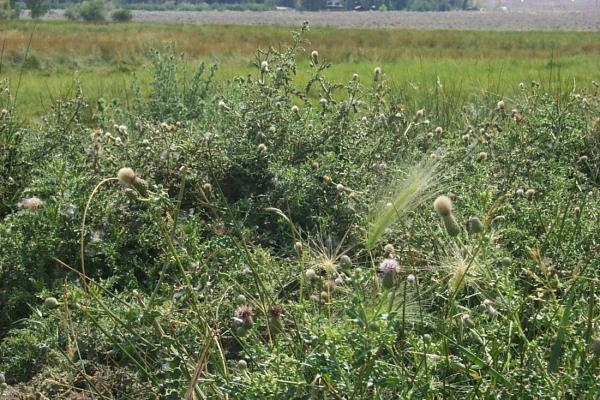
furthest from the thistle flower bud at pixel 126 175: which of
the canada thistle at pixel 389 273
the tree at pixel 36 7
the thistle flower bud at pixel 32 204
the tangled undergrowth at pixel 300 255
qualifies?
the tree at pixel 36 7

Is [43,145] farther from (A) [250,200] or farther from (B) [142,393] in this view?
(B) [142,393]


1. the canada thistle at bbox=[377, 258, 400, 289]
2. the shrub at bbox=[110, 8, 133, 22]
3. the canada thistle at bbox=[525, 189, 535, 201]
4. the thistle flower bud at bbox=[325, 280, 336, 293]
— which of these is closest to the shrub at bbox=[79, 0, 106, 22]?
the shrub at bbox=[110, 8, 133, 22]

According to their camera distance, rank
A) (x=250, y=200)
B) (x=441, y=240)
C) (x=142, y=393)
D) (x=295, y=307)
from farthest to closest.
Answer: (x=250, y=200)
(x=441, y=240)
(x=142, y=393)
(x=295, y=307)

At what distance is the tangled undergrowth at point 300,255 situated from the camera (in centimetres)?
195

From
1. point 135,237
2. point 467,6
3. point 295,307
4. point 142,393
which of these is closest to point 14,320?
point 135,237

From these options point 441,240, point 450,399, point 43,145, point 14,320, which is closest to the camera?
point 450,399

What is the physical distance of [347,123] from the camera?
4207 millimetres

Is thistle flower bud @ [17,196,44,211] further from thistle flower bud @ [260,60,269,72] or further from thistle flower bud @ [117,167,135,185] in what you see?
thistle flower bud @ [117,167,135,185]

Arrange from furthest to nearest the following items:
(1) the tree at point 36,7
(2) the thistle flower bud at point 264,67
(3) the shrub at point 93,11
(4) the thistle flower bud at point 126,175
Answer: (3) the shrub at point 93,11 < (1) the tree at point 36,7 < (2) the thistle flower bud at point 264,67 < (4) the thistle flower bud at point 126,175

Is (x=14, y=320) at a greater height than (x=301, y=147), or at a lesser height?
lesser

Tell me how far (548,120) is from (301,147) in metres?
1.34

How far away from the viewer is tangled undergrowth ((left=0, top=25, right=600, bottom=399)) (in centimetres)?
195

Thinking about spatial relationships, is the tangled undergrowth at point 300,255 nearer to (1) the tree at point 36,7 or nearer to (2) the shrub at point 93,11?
(1) the tree at point 36,7

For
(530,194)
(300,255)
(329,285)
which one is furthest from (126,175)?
(530,194)
